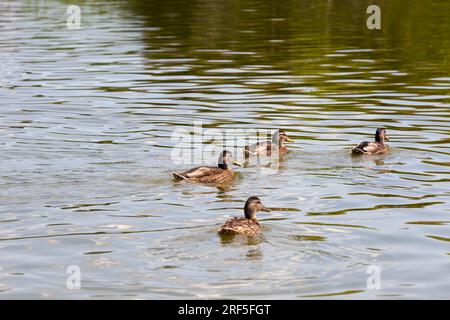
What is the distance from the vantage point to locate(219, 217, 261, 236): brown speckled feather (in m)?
15.5

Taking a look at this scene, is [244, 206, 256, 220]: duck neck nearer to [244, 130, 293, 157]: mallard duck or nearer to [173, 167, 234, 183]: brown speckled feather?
[173, 167, 234, 183]: brown speckled feather

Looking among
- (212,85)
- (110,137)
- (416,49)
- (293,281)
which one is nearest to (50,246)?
(293,281)

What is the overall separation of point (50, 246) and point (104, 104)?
1373 centimetres

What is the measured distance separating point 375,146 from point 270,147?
210 cm

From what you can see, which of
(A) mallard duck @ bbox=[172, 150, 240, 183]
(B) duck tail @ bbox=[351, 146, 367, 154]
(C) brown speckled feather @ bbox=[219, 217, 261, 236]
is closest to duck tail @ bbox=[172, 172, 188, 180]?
(A) mallard duck @ bbox=[172, 150, 240, 183]

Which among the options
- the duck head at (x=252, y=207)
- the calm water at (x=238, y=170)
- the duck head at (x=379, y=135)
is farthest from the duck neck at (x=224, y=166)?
the duck head at (x=252, y=207)

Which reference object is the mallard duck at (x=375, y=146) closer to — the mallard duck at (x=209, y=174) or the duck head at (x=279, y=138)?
the duck head at (x=279, y=138)

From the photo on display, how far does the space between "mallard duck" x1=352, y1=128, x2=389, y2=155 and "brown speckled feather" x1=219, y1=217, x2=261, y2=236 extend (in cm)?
622

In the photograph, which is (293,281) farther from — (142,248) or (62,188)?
(62,188)

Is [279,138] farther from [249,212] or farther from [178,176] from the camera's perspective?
[249,212]

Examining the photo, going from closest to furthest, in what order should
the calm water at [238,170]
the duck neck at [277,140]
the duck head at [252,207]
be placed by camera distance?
1. the calm water at [238,170]
2. the duck head at [252,207]
3. the duck neck at [277,140]

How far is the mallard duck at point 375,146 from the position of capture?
21641 millimetres

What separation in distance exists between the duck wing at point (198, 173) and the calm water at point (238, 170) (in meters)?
0.19

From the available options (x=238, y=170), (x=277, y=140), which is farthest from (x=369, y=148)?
(x=238, y=170)
